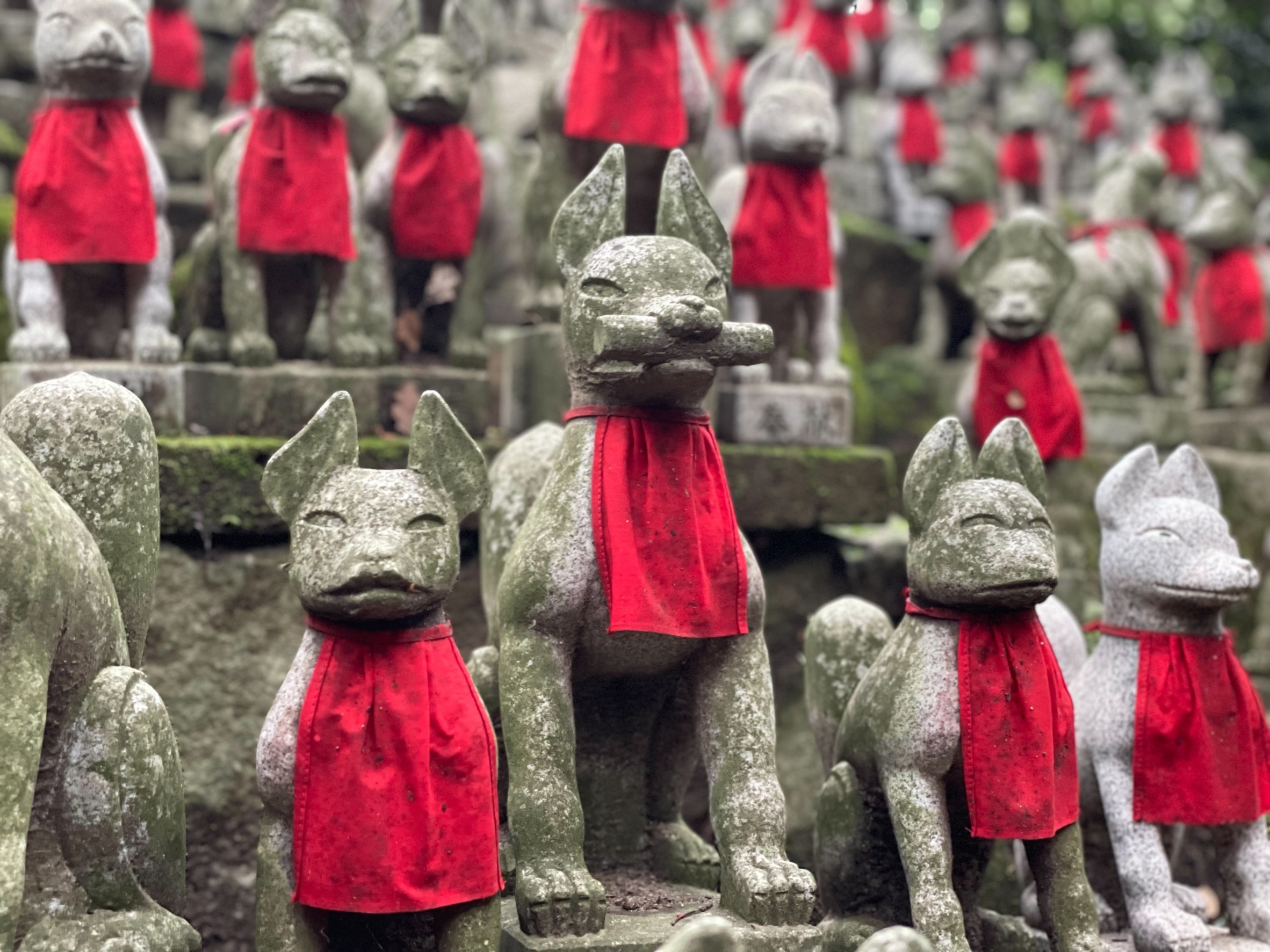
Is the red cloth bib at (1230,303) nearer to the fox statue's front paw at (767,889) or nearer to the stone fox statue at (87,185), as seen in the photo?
the stone fox statue at (87,185)

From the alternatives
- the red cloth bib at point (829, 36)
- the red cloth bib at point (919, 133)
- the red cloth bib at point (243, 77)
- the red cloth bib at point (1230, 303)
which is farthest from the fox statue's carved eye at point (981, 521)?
the red cloth bib at point (829, 36)

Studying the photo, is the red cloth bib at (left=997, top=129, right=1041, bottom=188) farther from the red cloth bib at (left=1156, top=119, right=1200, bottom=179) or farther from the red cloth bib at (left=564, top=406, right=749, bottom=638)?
the red cloth bib at (left=564, top=406, right=749, bottom=638)

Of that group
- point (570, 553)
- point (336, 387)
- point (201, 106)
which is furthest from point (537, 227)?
point (201, 106)

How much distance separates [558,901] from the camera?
4543 mm

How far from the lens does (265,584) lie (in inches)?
248

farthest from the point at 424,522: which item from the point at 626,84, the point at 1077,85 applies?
the point at 1077,85

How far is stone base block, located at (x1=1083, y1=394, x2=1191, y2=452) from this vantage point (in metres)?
9.63

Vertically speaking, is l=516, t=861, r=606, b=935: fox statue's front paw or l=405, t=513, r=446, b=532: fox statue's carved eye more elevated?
l=405, t=513, r=446, b=532: fox statue's carved eye

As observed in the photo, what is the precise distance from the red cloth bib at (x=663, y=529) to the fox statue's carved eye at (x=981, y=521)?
0.64m

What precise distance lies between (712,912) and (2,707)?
2058 mm

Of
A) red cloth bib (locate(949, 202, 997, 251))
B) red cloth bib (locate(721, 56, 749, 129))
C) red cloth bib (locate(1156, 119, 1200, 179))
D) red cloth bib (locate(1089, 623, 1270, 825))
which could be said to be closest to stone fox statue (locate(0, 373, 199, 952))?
red cloth bib (locate(1089, 623, 1270, 825))

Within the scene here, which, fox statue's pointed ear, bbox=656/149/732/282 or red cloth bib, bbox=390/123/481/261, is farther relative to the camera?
red cloth bib, bbox=390/123/481/261

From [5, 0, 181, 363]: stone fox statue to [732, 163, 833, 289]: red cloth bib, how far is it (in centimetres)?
256

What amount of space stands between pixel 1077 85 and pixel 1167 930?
14095 millimetres
